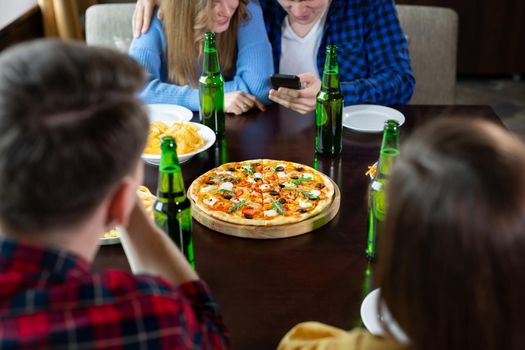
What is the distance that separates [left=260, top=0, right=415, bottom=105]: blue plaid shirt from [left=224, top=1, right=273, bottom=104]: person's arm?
184 millimetres

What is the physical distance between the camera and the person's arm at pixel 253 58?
2.08 metres

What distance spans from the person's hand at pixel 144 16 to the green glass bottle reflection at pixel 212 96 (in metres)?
0.48

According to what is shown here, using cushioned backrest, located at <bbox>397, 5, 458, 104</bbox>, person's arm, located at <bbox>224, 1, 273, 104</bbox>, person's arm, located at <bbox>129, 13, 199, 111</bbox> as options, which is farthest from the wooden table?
cushioned backrest, located at <bbox>397, 5, 458, 104</bbox>

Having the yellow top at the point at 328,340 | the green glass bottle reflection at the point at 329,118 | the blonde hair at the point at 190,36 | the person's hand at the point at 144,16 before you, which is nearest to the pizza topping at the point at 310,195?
the green glass bottle reflection at the point at 329,118

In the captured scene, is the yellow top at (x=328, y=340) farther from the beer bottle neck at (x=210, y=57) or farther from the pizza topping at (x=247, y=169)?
the beer bottle neck at (x=210, y=57)

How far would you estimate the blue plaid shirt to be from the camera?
6.81ft

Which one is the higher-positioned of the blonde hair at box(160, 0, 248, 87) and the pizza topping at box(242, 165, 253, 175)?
the blonde hair at box(160, 0, 248, 87)

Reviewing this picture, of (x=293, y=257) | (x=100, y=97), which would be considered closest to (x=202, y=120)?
(x=293, y=257)

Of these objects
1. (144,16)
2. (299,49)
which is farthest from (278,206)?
(299,49)

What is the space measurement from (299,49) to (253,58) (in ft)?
0.98

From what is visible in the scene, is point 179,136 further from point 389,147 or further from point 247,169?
point 389,147

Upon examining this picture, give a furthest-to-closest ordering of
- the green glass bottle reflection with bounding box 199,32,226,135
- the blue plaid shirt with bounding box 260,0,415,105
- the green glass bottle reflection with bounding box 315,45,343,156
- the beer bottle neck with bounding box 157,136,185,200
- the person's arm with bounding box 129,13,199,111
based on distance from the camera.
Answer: the blue plaid shirt with bounding box 260,0,415,105 → the person's arm with bounding box 129,13,199,111 → the green glass bottle reflection with bounding box 199,32,226,135 → the green glass bottle reflection with bounding box 315,45,343,156 → the beer bottle neck with bounding box 157,136,185,200

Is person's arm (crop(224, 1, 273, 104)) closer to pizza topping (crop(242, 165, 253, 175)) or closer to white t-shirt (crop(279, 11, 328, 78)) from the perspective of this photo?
white t-shirt (crop(279, 11, 328, 78))

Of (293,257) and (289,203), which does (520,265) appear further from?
(289,203)
